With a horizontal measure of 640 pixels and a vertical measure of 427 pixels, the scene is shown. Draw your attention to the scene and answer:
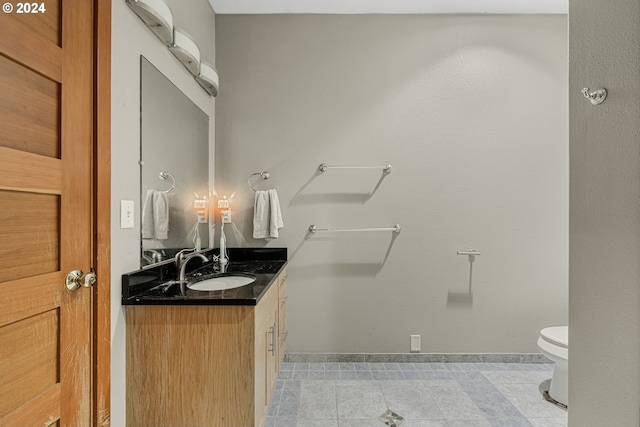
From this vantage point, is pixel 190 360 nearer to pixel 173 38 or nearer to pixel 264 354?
pixel 264 354

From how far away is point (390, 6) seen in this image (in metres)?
2.61

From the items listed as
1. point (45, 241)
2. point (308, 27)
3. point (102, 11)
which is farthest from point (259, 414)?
point (308, 27)

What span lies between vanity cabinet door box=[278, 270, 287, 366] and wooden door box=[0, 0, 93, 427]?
1202 millimetres

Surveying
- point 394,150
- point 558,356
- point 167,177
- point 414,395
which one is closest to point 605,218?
point 558,356

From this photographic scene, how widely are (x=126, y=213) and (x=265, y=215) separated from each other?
1.21 m

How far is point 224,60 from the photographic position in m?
2.70

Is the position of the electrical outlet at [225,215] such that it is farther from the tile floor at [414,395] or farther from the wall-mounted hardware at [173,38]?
the tile floor at [414,395]

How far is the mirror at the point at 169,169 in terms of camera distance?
1652mm

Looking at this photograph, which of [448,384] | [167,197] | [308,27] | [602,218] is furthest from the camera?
[308,27]

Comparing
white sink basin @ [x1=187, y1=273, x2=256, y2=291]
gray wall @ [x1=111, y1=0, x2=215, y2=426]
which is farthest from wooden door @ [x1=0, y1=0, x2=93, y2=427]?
white sink basin @ [x1=187, y1=273, x2=256, y2=291]

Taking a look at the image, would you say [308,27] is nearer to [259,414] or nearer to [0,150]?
[0,150]

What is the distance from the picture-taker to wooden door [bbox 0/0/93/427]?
37.4 inches

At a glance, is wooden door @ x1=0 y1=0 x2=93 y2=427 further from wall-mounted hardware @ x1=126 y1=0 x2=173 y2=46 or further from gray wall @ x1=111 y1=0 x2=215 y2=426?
wall-mounted hardware @ x1=126 y1=0 x2=173 y2=46

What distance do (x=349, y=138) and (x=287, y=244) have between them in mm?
971
